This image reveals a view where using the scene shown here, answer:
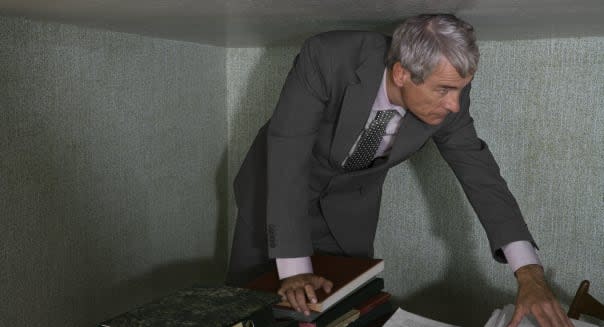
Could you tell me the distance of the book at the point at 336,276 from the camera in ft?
3.37

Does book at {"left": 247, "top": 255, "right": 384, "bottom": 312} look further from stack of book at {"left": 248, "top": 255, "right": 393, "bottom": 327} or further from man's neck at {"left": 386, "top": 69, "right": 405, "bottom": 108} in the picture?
man's neck at {"left": 386, "top": 69, "right": 405, "bottom": 108}

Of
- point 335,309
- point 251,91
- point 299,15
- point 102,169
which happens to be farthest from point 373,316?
point 251,91

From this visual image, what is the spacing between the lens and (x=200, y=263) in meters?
2.06

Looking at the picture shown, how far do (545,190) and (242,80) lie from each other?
990 mm

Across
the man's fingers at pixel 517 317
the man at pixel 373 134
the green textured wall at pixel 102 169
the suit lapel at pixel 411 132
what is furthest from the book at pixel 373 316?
the green textured wall at pixel 102 169

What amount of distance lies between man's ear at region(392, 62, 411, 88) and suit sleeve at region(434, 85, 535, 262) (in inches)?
7.4

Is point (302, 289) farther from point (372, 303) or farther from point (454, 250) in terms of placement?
point (454, 250)

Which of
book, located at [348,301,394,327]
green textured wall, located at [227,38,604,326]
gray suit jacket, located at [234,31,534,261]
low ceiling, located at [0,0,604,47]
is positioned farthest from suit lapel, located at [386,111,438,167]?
green textured wall, located at [227,38,604,326]

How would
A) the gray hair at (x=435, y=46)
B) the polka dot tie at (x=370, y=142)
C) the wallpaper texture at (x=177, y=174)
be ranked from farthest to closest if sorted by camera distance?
the wallpaper texture at (x=177, y=174)
the polka dot tie at (x=370, y=142)
the gray hair at (x=435, y=46)

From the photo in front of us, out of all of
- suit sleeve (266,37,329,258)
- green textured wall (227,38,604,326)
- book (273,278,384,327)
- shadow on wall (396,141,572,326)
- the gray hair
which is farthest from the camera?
shadow on wall (396,141,572,326)

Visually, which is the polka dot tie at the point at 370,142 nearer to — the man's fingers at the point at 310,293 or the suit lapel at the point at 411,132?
the suit lapel at the point at 411,132

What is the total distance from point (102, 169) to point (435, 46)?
3.05ft

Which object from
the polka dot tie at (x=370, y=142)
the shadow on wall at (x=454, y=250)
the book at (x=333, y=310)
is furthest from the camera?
the shadow on wall at (x=454, y=250)

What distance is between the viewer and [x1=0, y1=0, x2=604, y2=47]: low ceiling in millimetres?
1133
